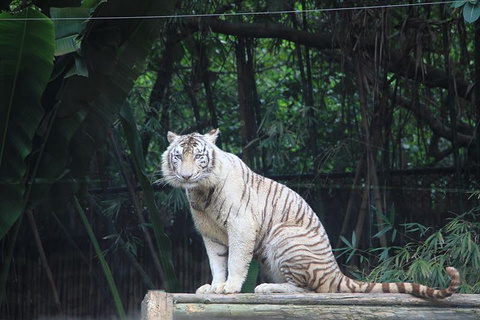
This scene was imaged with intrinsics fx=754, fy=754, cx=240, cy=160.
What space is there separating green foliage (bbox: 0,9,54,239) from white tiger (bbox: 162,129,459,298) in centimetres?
75

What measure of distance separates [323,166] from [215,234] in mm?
1980

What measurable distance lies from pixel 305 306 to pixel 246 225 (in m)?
0.44

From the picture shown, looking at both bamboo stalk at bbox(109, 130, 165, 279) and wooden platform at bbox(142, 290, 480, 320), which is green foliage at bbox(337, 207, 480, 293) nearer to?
wooden platform at bbox(142, 290, 480, 320)

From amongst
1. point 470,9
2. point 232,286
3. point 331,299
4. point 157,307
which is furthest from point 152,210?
point 470,9

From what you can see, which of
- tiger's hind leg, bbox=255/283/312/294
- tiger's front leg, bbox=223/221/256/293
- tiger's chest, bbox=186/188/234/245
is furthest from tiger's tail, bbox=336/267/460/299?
tiger's chest, bbox=186/188/234/245

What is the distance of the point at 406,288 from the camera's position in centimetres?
294

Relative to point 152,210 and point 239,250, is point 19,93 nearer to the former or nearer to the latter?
point 152,210

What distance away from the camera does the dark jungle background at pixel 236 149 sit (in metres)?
3.78

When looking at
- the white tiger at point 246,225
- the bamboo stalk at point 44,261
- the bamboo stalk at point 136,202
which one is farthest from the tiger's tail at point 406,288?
the bamboo stalk at point 44,261

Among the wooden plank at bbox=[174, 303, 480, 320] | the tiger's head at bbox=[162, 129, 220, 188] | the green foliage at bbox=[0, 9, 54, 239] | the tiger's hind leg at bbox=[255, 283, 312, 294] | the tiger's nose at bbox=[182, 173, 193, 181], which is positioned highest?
the green foliage at bbox=[0, 9, 54, 239]

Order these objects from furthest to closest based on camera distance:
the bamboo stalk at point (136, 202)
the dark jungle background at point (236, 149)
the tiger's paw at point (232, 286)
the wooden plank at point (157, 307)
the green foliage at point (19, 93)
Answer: the bamboo stalk at point (136, 202) → the dark jungle background at point (236, 149) → the green foliage at point (19, 93) → the tiger's paw at point (232, 286) → the wooden plank at point (157, 307)

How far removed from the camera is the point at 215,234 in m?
3.20

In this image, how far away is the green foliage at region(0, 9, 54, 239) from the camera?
337 cm

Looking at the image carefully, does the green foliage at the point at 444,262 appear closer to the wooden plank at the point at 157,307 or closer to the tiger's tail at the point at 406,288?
the tiger's tail at the point at 406,288
